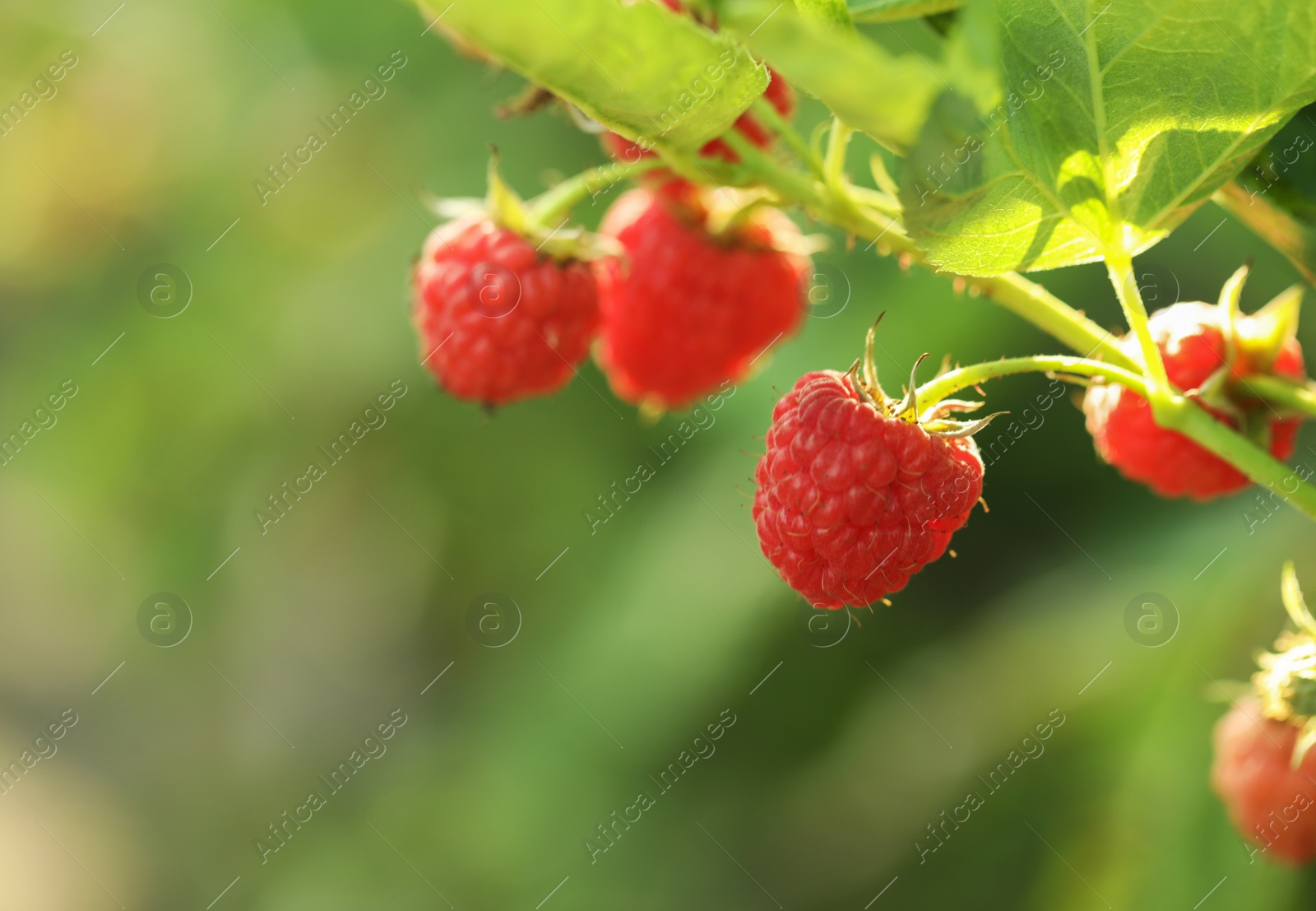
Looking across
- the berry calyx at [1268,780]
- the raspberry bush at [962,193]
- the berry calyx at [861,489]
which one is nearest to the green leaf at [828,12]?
the raspberry bush at [962,193]

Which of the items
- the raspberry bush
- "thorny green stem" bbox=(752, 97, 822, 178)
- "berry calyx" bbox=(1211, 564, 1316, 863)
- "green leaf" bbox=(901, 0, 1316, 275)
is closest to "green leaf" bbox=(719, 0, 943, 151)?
the raspberry bush

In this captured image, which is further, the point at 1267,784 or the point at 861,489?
the point at 1267,784

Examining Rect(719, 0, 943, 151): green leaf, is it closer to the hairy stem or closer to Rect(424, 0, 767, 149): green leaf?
Rect(424, 0, 767, 149): green leaf

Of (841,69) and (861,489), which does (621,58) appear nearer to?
(841,69)

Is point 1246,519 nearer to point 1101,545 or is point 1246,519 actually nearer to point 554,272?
point 1101,545

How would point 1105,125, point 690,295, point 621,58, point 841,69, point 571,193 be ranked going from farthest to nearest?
point 690,295
point 571,193
point 1105,125
point 621,58
point 841,69

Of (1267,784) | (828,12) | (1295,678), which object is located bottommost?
(1267,784)

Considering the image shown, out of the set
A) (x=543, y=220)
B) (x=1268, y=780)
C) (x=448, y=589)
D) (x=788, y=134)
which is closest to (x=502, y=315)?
(x=543, y=220)

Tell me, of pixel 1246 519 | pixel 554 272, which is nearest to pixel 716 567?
pixel 1246 519
